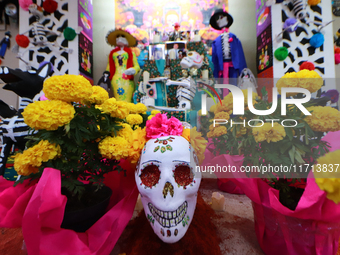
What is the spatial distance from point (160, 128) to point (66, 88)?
0.35 m

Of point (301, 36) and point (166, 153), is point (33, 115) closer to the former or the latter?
point (166, 153)

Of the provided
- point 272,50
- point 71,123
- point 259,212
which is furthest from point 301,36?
point 71,123

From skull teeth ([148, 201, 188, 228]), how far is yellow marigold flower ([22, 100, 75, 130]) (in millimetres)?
436

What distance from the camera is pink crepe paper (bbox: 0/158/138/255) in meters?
0.52

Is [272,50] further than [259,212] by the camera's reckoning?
Yes

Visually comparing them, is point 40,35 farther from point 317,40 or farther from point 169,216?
point 317,40

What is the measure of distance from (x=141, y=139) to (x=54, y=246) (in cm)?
44

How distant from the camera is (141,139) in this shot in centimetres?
74

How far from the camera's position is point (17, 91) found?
97 centimetres

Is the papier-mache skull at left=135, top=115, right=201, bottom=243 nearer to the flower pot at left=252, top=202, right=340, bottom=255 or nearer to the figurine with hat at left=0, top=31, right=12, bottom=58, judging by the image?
the flower pot at left=252, top=202, right=340, bottom=255

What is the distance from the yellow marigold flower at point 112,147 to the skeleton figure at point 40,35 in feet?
7.26

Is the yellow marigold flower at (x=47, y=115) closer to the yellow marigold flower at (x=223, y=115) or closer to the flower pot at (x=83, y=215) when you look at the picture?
the flower pot at (x=83, y=215)

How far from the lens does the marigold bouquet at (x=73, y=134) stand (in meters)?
0.55

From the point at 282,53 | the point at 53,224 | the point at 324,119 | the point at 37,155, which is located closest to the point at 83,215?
the point at 53,224
